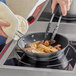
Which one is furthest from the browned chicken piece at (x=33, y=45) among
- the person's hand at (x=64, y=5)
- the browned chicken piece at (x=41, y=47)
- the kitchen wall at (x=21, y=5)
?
the kitchen wall at (x=21, y=5)

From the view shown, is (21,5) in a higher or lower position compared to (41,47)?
lower

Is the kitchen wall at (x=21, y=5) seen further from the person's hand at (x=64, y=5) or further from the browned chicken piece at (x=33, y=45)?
the browned chicken piece at (x=33, y=45)

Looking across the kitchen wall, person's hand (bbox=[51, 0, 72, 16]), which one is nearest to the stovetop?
person's hand (bbox=[51, 0, 72, 16])

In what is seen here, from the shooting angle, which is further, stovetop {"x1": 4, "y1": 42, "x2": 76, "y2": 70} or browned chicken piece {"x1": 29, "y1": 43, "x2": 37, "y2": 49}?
browned chicken piece {"x1": 29, "y1": 43, "x2": 37, "y2": 49}

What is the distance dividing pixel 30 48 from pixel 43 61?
9 cm

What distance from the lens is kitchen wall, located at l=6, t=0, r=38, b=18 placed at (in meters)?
2.49

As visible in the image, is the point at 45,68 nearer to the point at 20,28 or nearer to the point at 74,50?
the point at 74,50

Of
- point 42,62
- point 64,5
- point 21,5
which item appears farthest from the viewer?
point 21,5

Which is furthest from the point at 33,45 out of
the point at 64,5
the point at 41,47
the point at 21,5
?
the point at 21,5

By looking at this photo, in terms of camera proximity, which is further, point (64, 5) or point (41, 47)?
point (64, 5)

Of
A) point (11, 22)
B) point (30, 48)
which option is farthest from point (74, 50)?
point (11, 22)

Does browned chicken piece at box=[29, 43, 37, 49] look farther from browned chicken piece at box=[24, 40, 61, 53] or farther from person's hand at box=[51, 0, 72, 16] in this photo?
person's hand at box=[51, 0, 72, 16]

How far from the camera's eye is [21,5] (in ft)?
8.27

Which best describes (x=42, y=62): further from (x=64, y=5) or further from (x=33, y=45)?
(x=64, y=5)
